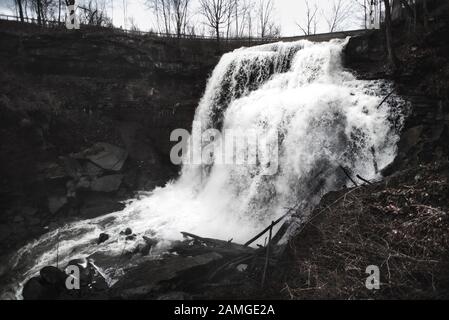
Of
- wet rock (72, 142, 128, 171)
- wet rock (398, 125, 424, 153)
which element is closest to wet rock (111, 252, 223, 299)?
wet rock (398, 125, 424, 153)

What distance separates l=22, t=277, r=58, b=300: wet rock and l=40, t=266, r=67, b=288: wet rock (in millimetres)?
83

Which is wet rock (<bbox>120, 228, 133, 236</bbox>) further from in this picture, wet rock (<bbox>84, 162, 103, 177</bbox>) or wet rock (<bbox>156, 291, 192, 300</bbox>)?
wet rock (<bbox>156, 291, 192, 300</bbox>)

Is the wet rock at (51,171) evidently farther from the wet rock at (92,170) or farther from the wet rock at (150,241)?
the wet rock at (150,241)

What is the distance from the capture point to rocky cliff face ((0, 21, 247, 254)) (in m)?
13.1

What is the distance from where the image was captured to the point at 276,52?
1512 cm

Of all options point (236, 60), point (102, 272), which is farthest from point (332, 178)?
point (236, 60)

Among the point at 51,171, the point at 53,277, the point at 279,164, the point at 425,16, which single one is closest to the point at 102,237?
the point at 53,277

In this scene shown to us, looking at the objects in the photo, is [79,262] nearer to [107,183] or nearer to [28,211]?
[28,211]

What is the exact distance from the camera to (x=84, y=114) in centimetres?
1636

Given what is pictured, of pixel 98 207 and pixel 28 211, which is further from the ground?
pixel 28 211

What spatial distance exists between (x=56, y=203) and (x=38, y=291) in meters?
6.22

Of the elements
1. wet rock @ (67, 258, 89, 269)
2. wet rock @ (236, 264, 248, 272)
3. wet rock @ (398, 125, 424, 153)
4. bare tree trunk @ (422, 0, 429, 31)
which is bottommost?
wet rock @ (67, 258, 89, 269)

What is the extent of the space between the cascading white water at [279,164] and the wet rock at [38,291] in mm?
1501

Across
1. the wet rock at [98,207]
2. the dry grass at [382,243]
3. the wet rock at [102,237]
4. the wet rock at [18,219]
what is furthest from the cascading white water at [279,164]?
the dry grass at [382,243]
